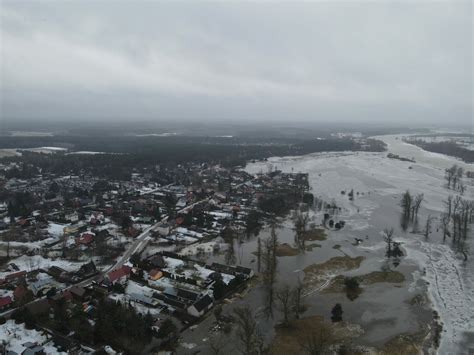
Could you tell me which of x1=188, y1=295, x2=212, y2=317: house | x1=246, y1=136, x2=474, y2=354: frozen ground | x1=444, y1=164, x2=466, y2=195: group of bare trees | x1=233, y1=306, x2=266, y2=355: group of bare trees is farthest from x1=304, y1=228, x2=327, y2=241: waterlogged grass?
x1=444, y1=164, x2=466, y2=195: group of bare trees

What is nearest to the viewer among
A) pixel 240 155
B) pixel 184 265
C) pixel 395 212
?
pixel 184 265

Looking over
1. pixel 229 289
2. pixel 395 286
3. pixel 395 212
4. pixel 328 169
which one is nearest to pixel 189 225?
pixel 229 289

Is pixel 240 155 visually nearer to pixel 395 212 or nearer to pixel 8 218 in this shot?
pixel 395 212

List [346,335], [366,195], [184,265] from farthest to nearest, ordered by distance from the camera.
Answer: [366,195] < [184,265] < [346,335]

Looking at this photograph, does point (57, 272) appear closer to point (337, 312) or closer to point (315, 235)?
point (337, 312)

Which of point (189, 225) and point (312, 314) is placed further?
point (189, 225)

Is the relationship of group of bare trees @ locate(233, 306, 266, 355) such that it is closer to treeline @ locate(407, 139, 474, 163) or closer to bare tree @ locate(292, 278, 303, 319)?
bare tree @ locate(292, 278, 303, 319)

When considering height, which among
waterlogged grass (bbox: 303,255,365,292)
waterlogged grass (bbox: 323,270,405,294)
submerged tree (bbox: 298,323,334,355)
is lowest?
waterlogged grass (bbox: 303,255,365,292)
